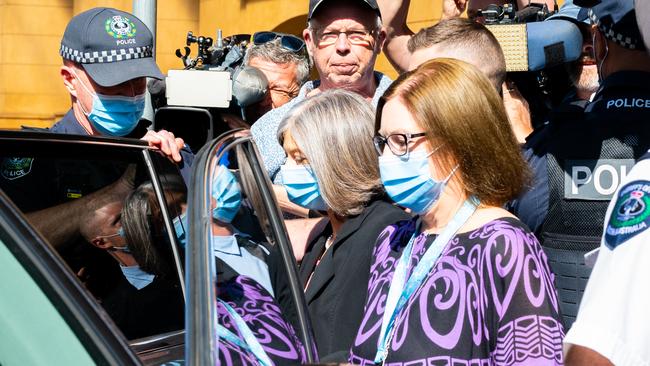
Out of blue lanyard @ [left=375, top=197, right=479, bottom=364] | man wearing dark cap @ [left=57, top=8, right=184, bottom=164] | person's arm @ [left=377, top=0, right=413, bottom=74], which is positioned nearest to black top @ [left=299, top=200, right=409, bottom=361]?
blue lanyard @ [left=375, top=197, right=479, bottom=364]

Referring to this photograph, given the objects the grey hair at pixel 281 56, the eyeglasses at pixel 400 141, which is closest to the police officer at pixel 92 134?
the eyeglasses at pixel 400 141

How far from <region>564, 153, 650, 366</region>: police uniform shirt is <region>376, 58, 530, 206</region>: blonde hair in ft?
2.90

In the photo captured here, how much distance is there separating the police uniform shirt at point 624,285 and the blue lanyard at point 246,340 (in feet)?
1.76

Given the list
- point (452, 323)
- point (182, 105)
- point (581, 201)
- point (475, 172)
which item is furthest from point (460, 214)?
point (182, 105)

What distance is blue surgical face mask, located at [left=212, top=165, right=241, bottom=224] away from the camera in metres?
1.76

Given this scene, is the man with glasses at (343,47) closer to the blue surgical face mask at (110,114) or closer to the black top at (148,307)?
the blue surgical face mask at (110,114)

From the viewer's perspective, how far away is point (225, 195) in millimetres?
1843

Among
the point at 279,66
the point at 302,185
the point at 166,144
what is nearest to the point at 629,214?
the point at 166,144

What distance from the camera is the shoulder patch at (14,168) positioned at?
2406mm

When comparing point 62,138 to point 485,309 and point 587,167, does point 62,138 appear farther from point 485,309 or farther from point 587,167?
point 587,167

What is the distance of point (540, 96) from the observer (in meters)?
4.31

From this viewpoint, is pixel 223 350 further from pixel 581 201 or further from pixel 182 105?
pixel 182 105

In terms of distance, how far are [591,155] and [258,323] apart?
151 centimetres

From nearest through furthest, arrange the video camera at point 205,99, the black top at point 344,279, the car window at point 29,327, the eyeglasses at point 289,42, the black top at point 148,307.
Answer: the car window at point 29,327 → the black top at point 148,307 → the black top at point 344,279 → the video camera at point 205,99 → the eyeglasses at point 289,42
